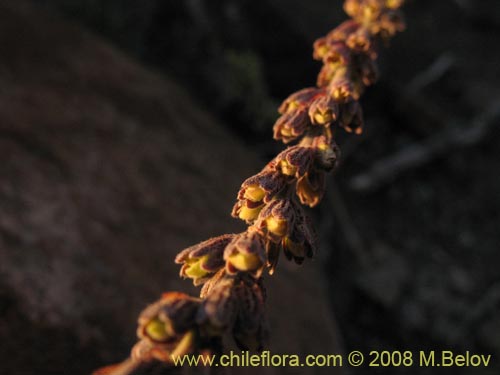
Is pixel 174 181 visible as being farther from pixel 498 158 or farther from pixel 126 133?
pixel 498 158

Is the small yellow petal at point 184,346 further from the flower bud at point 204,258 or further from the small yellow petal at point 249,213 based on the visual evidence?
the small yellow petal at point 249,213

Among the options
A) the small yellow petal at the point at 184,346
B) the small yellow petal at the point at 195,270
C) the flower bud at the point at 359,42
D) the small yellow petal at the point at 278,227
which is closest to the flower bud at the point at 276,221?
the small yellow petal at the point at 278,227

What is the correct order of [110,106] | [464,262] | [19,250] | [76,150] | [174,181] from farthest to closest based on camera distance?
1. [464,262]
2. [110,106]
3. [174,181]
4. [76,150]
5. [19,250]

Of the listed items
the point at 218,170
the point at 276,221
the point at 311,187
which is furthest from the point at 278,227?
the point at 218,170

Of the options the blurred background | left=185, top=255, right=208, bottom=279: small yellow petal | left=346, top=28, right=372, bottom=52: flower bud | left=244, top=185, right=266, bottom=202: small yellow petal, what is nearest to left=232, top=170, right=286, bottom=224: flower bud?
left=244, top=185, right=266, bottom=202: small yellow petal

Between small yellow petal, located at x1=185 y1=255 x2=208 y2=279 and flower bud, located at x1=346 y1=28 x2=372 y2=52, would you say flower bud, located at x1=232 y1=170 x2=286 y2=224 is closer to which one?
small yellow petal, located at x1=185 y1=255 x2=208 y2=279

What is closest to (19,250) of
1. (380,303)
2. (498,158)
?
(380,303)

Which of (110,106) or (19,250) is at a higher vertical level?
(110,106)
